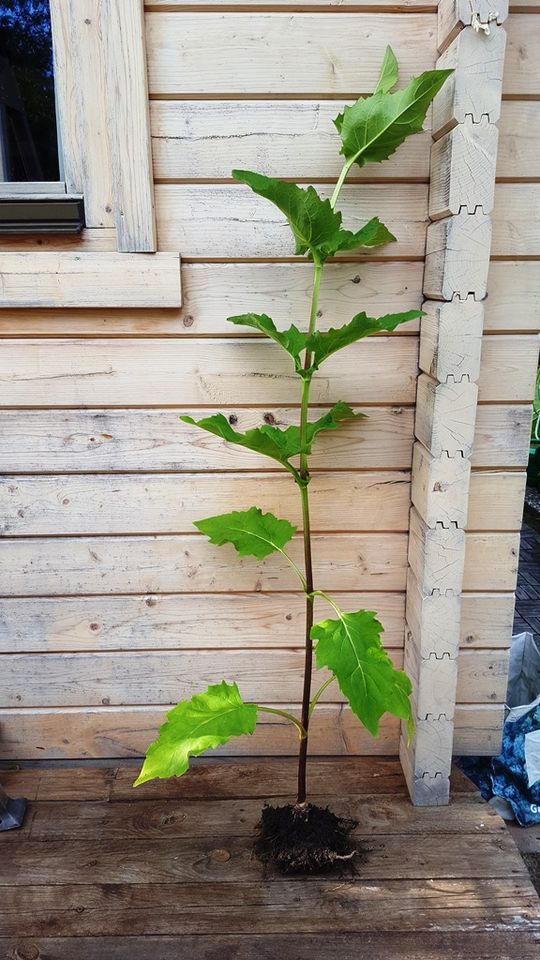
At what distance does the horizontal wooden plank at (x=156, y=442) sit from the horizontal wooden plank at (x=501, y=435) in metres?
0.18

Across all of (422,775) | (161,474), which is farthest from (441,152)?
(422,775)

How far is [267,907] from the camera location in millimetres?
1557

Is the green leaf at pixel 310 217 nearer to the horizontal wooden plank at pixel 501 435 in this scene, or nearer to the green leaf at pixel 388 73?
the green leaf at pixel 388 73

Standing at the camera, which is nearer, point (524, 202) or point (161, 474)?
point (524, 202)

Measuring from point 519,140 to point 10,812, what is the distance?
210 centimetres

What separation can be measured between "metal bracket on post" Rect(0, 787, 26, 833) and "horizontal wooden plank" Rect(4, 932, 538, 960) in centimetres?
34

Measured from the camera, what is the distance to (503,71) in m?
1.55

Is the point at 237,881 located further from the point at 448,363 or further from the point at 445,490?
the point at 448,363

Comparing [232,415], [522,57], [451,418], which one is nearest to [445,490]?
[451,418]

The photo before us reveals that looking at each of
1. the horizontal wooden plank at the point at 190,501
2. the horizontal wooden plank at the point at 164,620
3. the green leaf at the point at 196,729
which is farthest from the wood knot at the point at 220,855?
the horizontal wooden plank at the point at 190,501

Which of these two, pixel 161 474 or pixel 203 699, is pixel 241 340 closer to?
pixel 161 474

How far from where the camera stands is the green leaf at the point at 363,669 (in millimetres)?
1390

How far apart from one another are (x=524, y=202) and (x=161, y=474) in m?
1.13

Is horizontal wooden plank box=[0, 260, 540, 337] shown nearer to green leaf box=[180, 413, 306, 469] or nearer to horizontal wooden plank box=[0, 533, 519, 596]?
green leaf box=[180, 413, 306, 469]
